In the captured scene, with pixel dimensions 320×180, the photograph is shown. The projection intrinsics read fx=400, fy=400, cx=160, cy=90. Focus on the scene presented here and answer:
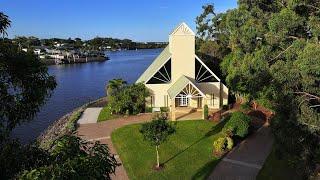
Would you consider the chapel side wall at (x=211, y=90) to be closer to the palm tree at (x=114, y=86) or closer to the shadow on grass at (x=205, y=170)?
the palm tree at (x=114, y=86)

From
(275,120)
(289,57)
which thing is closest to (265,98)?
(275,120)

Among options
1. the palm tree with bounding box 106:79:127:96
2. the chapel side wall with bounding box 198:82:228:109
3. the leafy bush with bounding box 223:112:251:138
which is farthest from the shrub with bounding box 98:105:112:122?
the leafy bush with bounding box 223:112:251:138

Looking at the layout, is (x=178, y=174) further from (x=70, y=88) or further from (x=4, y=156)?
(x=70, y=88)

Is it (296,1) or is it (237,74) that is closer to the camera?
(296,1)

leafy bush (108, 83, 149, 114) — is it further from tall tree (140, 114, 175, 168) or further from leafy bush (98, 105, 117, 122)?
tall tree (140, 114, 175, 168)

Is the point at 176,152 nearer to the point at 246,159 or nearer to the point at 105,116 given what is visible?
the point at 246,159

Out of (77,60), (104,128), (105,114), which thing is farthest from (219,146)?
(77,60)
